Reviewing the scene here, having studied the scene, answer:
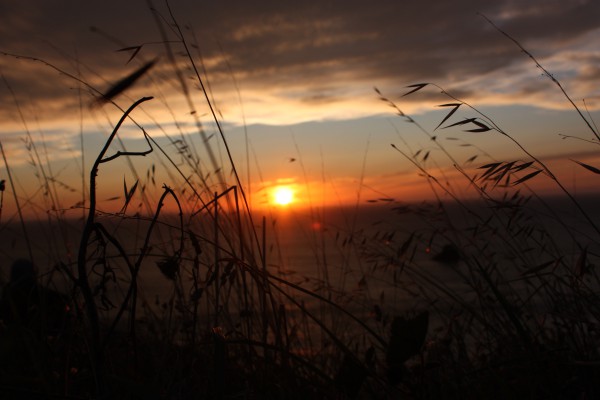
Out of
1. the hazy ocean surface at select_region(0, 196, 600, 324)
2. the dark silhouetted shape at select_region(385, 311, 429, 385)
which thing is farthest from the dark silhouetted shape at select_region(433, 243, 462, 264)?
the dark silhouetted shape at select_region(385, 311, 429, 385)

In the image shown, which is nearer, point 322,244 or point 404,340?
point 404,340

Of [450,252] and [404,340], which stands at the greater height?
[404,340]

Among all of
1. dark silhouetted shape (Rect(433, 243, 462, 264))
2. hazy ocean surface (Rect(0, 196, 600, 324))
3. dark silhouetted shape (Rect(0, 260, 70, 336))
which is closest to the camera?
dark silhouetted shape (Rect(0, 260, 70, 336))

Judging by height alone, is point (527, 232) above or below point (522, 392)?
above

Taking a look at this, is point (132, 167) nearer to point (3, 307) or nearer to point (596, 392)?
point (3, 307)

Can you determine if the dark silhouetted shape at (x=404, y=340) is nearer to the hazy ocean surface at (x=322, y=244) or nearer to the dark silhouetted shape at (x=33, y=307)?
the hazy ocean surface at (x=322, y=244)

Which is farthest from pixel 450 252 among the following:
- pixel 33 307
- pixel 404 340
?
pixel 404 340

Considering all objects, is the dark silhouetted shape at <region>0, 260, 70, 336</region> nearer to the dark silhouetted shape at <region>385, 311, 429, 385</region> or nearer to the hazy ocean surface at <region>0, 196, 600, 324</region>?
the hazy ocean surface at <region>0, 196, 600, 324</region>

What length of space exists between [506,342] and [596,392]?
1.28 feet

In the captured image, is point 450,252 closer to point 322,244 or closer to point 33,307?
point 322,244

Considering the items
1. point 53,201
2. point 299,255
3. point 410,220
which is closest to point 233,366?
point 53,201

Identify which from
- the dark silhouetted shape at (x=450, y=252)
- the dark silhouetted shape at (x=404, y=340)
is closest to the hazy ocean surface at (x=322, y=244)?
the dark silhouetted shape at (x=450, y=252)

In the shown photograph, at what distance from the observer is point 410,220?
78125mm

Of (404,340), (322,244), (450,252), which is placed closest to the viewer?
(404,340)
